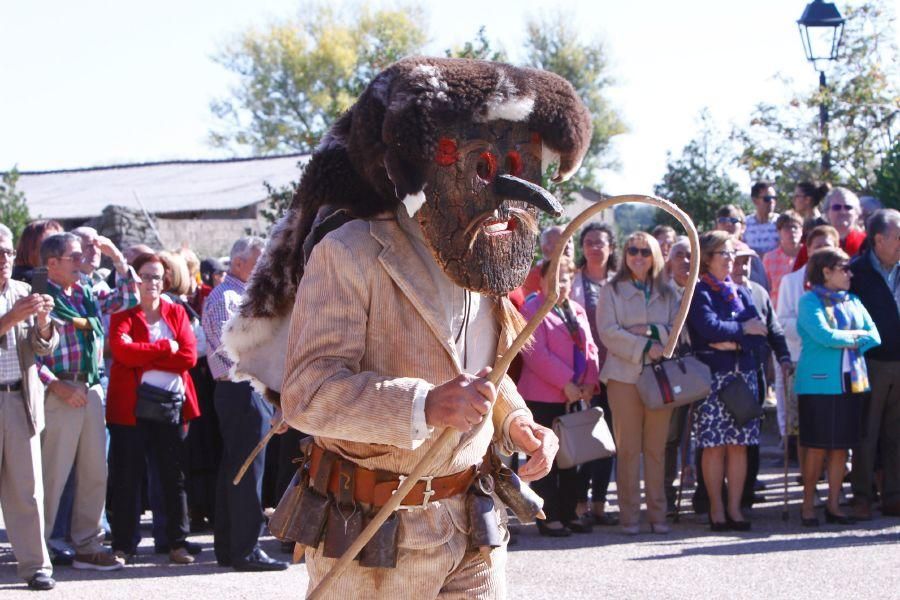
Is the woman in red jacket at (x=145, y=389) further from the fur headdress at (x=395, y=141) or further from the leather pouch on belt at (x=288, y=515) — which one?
the leather pouch on belt at (x=288, y=515)

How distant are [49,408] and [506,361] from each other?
4.99m

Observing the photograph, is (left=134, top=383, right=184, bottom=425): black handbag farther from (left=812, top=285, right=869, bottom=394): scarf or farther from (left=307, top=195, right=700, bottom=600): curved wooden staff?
(left=307, top=195, right=700, bottom=600): curved wooden staff

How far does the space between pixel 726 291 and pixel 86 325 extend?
426 centimetres

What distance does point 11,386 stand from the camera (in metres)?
6.90

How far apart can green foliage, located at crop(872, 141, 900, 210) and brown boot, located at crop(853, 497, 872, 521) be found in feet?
14.0

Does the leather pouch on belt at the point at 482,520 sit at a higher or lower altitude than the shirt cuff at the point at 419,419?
lower

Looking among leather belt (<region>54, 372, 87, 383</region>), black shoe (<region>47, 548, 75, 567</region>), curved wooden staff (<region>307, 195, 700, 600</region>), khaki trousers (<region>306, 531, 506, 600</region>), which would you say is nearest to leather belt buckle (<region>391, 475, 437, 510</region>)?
khaki trousers (<region>306, 531, 506, 600</region>)

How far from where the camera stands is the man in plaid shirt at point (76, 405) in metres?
7.35

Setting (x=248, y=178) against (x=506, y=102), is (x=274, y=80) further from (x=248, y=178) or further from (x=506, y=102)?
(x=506, y=102)

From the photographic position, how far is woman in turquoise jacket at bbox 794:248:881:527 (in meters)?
8.68

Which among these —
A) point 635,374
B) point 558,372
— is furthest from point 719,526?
point 558,372

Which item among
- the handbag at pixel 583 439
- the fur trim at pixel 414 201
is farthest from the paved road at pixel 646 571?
the fur trim at pixel 414 201

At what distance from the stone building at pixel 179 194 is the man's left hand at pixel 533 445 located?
19913 mm

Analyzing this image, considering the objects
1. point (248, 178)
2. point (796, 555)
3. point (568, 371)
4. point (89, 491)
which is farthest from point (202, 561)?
point (248, 178)
